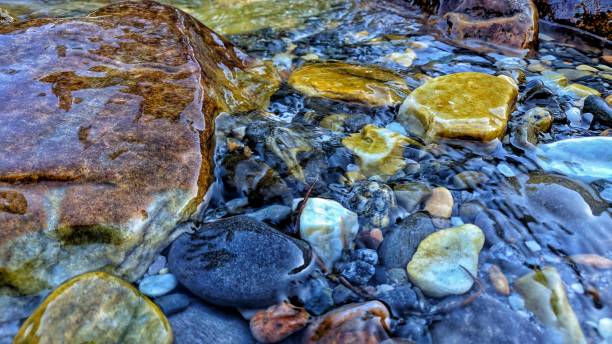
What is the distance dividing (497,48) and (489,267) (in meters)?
3.60

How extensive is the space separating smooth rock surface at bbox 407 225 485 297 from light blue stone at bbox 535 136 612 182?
3.22 ft

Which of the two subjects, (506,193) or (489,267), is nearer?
(489,267)

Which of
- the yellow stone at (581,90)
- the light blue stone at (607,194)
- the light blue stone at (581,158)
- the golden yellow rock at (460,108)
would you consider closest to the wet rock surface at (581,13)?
the yellow stone at (581,90)

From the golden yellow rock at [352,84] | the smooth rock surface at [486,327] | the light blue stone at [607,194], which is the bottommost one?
the smooth rock surface at [486,327]

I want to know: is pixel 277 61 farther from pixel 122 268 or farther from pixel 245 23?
pixel 122 268

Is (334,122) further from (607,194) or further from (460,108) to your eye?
(607,194)

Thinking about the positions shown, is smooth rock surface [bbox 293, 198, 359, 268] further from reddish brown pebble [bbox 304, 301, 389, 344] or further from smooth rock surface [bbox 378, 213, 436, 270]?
reddish brown pebble [bbox 304, 301, 389, 344]

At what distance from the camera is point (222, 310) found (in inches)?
77.1

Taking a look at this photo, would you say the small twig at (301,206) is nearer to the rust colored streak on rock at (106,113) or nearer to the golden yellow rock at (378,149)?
the golden yellow rock at (378,149)

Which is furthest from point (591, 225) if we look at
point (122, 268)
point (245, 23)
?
point (245, 23)

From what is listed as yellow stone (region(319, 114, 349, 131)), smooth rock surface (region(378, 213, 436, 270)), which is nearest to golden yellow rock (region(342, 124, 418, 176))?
yellow stone (region(319, 114, 349, 131))

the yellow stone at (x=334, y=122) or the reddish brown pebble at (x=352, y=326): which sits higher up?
the yellow stone at (x=334, y=122)

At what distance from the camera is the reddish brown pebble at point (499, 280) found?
2.03m

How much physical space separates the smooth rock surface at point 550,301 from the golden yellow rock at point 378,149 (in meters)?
1.09
